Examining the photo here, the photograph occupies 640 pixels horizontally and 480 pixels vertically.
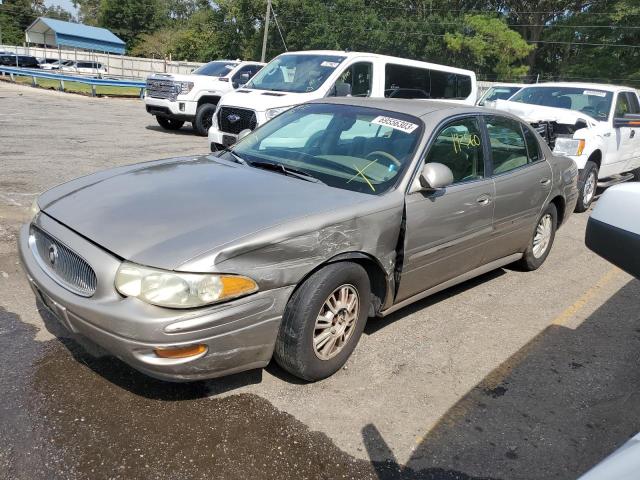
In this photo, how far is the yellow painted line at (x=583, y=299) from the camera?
15.1ft

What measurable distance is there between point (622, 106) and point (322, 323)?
27.8ft

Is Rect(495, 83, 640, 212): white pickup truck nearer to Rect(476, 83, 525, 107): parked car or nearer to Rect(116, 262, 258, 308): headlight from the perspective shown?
Rect(476, 83, 525, 107): parked car

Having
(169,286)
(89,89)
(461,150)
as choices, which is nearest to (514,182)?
(461,150)

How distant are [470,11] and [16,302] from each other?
52.9 metres

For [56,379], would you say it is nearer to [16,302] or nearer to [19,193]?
[16,302]

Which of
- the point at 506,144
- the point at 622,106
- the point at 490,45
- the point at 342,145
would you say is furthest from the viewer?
the point at 490,45

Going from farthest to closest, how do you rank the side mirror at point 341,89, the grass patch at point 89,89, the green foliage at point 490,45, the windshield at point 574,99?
the green foliage at point 490,45 < the grass patch at point 89,89 < the side mirror at point 341,89 < the windshield at point 574,99

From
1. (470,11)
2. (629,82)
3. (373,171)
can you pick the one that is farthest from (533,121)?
(470,11)

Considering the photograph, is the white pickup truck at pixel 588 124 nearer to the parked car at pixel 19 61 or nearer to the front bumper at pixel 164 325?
the front bumper at pixel 164 325

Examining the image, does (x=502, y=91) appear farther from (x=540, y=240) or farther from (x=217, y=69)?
(x=540, y=240)

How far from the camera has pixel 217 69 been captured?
15.6 m

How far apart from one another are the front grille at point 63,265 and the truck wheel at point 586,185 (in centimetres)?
739

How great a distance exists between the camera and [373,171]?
3789mm

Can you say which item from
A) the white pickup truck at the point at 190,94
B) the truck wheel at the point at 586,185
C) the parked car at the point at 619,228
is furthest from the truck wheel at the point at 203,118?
the parked car at the point at 619,228
